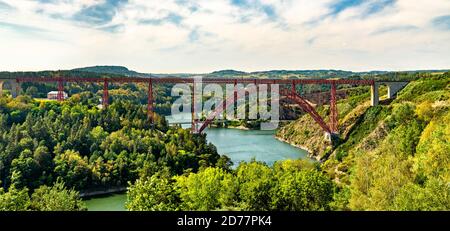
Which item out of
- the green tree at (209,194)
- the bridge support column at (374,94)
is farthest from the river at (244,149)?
the green tree at (209,194)

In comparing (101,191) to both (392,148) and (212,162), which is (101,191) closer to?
(212,162)

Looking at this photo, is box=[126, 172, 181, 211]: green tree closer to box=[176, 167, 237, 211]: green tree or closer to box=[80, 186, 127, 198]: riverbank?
box=[176, 167, 237, 211]: green tree

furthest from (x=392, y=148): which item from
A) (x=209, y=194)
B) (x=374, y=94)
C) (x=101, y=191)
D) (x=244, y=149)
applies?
(x=244, y=149)

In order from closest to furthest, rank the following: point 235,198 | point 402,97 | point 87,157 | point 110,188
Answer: point 235,198 < point 110,188 < point 87,157 < point 402,97

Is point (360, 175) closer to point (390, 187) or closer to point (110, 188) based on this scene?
point (390, 187)

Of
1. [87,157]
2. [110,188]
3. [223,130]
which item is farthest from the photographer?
[223,130]
